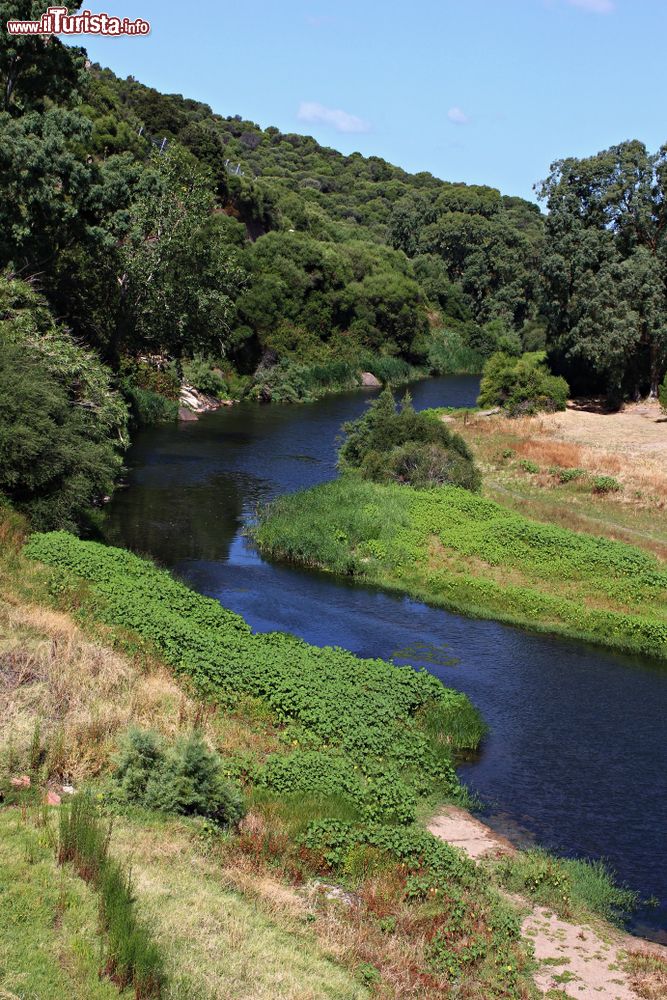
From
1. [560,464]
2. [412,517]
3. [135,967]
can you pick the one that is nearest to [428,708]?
[135,967]

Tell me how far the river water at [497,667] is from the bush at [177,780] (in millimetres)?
5618

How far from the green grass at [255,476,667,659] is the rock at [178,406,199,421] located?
22.0 m

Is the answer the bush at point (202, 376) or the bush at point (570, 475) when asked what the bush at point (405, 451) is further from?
the bush at point (202, 376)

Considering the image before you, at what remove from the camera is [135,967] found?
32.4 feet

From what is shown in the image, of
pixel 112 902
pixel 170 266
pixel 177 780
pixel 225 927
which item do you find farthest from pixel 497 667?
pixel 170 266

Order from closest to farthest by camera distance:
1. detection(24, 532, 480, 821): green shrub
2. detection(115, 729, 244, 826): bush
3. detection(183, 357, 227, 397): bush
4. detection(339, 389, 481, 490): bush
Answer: detection(115, 729, 244, 826): bush, detection(24, 532, 480, 821): green shrub, detection(339, 389, 481, 490): bush, detection(183, 357, 227, 397): bush

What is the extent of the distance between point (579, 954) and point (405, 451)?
90.9 ft

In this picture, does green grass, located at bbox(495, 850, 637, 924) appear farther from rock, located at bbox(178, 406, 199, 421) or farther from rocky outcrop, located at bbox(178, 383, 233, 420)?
rocky outcrop, located at bbox(178, 383, 233, 420)

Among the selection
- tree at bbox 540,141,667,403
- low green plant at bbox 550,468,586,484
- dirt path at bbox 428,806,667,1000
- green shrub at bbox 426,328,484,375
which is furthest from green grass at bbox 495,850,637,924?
green shrub at bbox 426,328,484,375

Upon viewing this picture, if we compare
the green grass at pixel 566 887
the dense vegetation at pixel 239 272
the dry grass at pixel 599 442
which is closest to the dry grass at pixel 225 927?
the green grass at pixel 566 887

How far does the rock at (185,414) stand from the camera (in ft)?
191

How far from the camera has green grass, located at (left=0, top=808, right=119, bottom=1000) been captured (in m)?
9.55

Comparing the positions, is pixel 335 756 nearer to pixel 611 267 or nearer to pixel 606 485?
pixel 606 485

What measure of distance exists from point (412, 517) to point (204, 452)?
16992 millimetres
